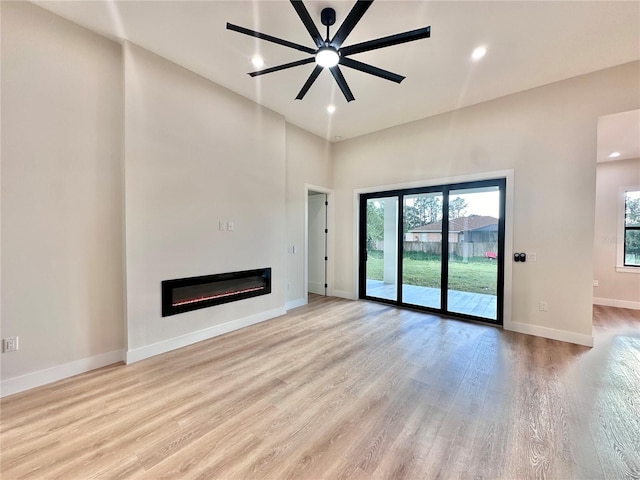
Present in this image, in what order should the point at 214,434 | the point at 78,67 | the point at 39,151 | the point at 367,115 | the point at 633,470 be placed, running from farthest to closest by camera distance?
the point at 367,115, the point at 78,67, the point at 39,151, the point at 214,434, the point at 633,470

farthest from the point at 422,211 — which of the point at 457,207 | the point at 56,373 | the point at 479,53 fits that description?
the point at 56,373

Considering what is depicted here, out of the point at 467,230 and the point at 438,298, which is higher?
the point at 467,230

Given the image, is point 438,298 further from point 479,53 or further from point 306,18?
point 306,18

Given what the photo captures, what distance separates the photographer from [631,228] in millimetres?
5098

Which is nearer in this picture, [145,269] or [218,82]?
[145,269]

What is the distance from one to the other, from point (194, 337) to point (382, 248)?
12.8 ft

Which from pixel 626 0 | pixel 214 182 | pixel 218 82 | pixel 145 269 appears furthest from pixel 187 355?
pixel 626 0

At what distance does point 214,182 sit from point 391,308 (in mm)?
3885

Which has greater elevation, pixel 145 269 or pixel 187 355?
pixel 145 269

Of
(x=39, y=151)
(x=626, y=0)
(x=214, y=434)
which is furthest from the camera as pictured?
(x=39, y=151)

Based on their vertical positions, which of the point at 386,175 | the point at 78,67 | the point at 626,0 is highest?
the point at 626,0

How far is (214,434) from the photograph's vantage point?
187 cm

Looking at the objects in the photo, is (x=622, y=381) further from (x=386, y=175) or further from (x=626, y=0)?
(x=386, y=175)

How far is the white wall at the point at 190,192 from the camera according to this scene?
9.70ft
